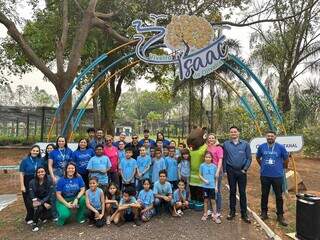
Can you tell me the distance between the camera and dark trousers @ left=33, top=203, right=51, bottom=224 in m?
7.15

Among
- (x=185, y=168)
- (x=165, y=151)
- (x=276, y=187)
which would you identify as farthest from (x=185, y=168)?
(x=276, y=187)

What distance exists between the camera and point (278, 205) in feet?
24.3

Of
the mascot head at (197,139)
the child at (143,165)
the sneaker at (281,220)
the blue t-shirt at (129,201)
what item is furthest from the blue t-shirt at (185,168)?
the sneaker at (281,220)

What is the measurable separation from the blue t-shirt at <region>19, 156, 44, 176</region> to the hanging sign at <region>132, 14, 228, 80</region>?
11.9 ft

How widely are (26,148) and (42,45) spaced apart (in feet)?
26.6

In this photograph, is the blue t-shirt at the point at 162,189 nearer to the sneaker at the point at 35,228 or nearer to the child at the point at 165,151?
the child at the point at 165,151

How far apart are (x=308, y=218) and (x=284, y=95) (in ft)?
51.7

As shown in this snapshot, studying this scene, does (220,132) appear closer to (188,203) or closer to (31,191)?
(188,203)

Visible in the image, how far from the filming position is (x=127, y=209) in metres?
7.20

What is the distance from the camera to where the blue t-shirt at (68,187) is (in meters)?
7.16

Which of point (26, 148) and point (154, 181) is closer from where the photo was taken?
point (154, 181)

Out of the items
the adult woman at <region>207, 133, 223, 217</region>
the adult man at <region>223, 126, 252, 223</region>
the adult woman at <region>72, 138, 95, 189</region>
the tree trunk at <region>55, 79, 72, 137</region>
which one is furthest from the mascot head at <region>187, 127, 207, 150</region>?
the tree trunk at <region>55, 79, 72, 137</region>

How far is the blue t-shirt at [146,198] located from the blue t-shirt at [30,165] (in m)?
1.97

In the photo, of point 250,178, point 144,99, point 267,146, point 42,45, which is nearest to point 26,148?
point 42,45
